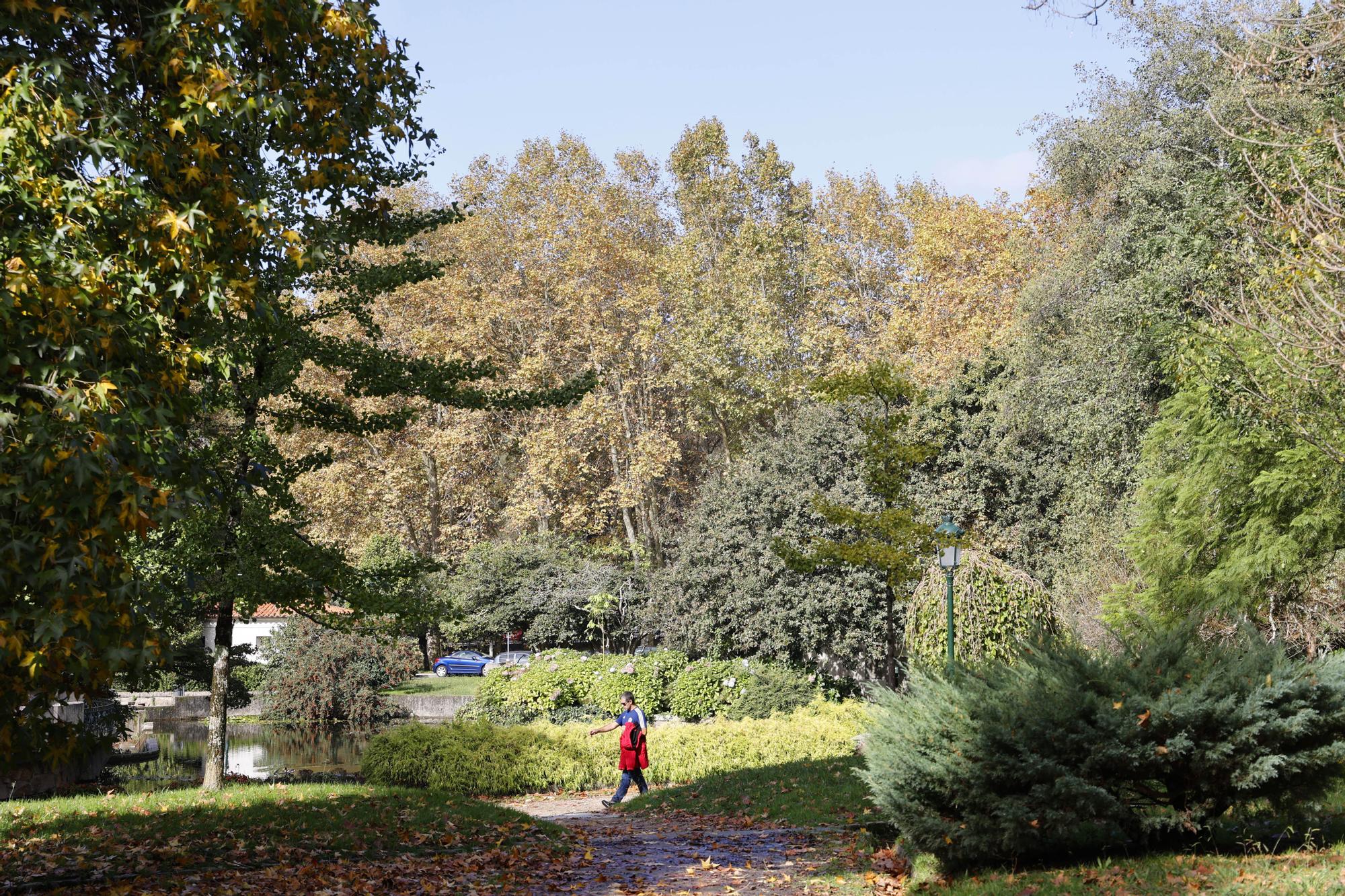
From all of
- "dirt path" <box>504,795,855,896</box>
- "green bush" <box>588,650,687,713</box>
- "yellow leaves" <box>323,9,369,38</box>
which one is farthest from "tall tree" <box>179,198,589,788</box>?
"green bush" <box>588,650,687,713</box>

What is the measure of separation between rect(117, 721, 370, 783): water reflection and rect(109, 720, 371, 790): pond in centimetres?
1

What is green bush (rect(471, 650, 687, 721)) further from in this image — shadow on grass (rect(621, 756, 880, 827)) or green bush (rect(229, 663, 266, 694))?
green bush (rect(229, 663, 266, 694))

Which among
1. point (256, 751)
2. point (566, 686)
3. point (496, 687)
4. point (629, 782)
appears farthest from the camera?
point (256, 751)

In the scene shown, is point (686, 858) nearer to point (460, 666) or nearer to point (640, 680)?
point (640, 680)

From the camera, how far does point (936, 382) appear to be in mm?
32875

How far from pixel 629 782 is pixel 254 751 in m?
13.4

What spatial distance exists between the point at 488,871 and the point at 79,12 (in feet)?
21.9

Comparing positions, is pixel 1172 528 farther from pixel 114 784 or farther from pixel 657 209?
pixel 657 209

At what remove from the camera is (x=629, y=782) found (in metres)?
15.2

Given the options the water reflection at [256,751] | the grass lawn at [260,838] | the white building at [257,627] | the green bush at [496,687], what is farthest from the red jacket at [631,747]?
the white building at [257,627]

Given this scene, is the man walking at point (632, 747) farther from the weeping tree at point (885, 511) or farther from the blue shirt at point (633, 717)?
the weeping tree at point (885, 511)

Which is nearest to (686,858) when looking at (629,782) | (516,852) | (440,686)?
(516,852)

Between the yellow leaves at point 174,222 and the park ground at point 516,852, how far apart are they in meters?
4.22

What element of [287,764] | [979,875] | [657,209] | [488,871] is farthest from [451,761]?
[657,209]
